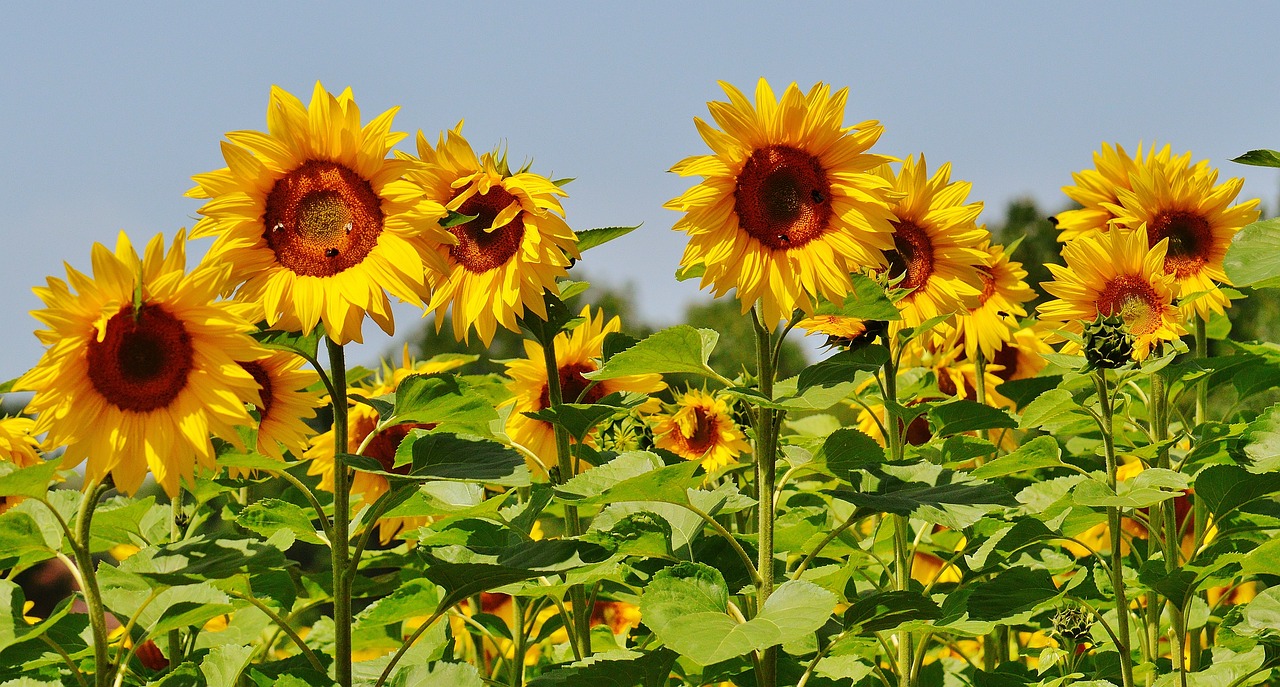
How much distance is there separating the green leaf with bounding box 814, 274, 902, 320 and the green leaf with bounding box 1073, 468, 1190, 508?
545 millimetres

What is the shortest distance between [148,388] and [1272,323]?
12.1 m

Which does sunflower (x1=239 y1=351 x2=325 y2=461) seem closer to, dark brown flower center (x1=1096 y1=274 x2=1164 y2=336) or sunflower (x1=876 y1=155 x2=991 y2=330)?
sunflower (x1=876 y1=155 x2=991 y2=330)

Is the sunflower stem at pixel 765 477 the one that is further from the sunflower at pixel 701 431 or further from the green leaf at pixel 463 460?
the sunflower at pixel 701 431

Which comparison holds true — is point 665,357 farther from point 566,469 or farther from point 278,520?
point 278,520

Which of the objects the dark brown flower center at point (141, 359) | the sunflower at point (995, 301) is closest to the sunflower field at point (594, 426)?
the dark brown flower center at point (141, 359)

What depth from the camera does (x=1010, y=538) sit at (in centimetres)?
233

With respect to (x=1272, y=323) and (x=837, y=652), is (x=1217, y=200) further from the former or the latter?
(x=1272, y=323)

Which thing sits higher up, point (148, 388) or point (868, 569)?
point (868, 569)

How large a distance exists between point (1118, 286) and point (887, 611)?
45.0 inches

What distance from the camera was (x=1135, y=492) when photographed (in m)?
2.14

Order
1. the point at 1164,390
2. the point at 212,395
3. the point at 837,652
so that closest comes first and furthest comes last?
1. the point at 212,395
2. the point at 837,652
3. the point at 1164,390

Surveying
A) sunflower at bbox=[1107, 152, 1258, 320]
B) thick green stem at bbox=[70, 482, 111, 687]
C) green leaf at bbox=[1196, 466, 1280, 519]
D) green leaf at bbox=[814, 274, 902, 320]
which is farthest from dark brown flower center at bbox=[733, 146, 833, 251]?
sunflower at bbox=[1107, 152, 1258, 320]

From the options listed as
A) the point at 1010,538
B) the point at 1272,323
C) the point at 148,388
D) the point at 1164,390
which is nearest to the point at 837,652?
the point at 1010,538

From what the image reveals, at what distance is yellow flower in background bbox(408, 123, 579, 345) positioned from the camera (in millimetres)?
2096
